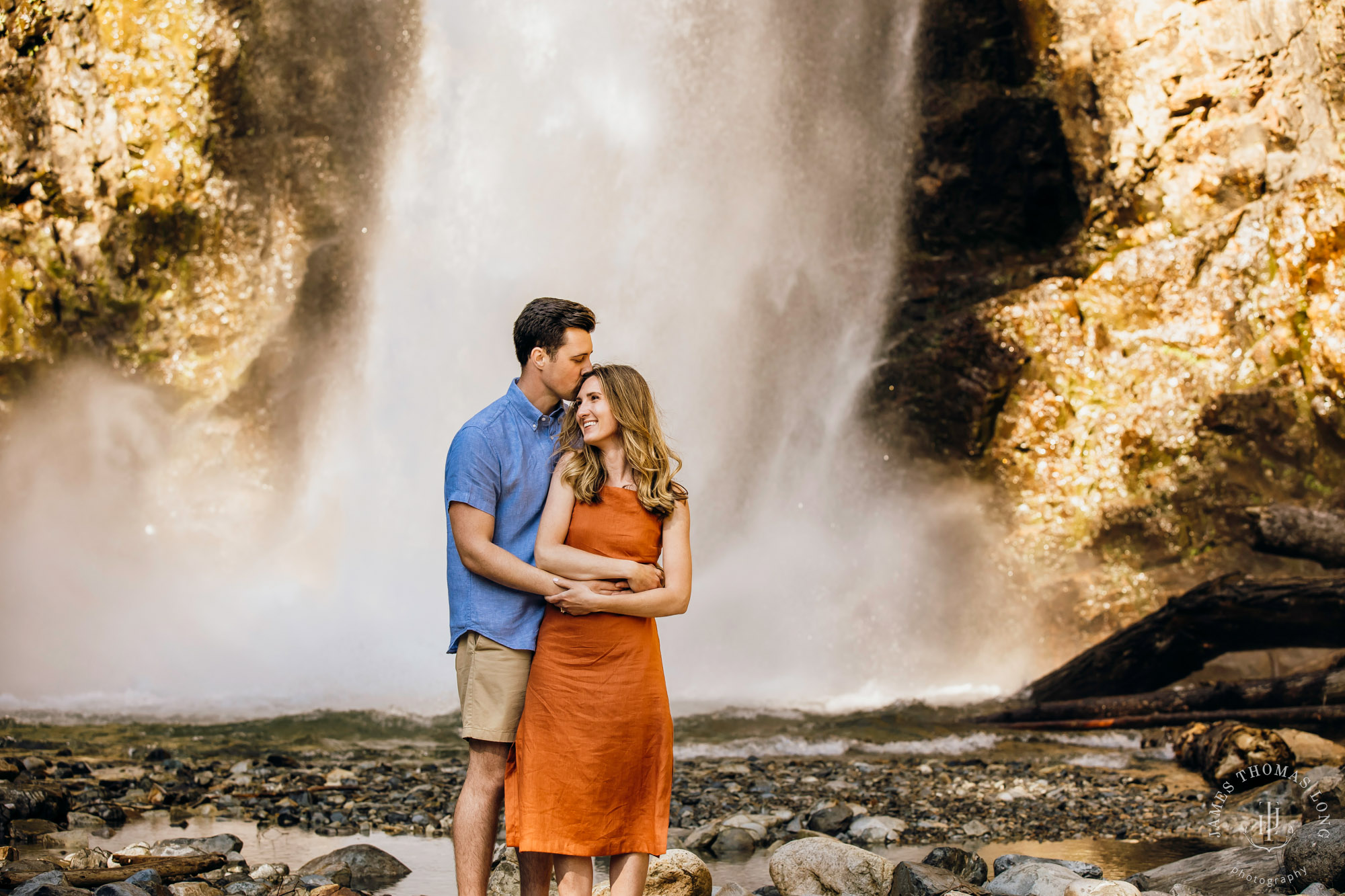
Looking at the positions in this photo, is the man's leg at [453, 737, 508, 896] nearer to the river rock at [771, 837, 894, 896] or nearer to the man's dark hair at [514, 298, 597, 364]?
the man's dark hair at [514, 298, 597, 364]

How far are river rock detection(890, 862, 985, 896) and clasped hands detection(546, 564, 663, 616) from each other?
5.48 ft

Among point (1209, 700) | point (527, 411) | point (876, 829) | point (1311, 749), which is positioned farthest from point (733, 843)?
point (1209, 700)

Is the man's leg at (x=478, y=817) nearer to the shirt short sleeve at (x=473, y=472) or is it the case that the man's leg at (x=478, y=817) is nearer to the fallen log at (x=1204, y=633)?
the shirt short sleeve at (x=473, y=472)

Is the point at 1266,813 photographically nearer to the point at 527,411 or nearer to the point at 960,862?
the point at 960,862

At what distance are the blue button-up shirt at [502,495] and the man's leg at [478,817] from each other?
33cm

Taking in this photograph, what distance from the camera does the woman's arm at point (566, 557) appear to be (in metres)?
2.89

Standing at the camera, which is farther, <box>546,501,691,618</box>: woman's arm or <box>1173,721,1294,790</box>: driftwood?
<box>1173,721,1294,790</box>: driftwood

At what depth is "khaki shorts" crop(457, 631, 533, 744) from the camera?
2953mm

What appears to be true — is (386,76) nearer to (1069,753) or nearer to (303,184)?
(303,184)

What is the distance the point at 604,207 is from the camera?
15539mm

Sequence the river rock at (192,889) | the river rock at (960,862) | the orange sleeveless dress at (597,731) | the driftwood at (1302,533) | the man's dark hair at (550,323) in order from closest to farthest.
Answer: the orange sleeveless dress at (597,731) → the man's dark hair at (550,323) → the river rock at (192,889) → the river rock at (960,862) → the driftwood at (1302,533)

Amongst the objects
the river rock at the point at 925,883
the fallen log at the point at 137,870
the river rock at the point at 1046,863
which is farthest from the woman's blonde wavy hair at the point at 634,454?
the river rock at the point at 1046,863

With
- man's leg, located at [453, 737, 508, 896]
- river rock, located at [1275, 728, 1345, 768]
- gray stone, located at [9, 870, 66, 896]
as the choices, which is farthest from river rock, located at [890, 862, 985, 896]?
river rock, located at [1275, 728, 1345, 768]

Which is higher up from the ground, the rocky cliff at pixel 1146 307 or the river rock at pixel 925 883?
the rocky cliff at pixel 1146 307
